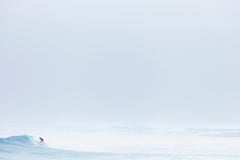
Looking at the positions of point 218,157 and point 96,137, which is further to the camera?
point 96,137

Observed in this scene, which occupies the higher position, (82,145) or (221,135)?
(221,135)

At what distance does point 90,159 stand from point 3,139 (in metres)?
3.57

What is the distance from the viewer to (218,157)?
18.0m

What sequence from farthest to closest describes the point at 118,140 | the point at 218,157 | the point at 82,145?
the point at 118,140, the point at 82,145, the point at 218,157

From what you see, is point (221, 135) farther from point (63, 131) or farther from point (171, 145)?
point (63, 131)

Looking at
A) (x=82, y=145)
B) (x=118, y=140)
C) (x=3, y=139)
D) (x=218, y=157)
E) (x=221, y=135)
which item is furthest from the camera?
(x=221, y=135)

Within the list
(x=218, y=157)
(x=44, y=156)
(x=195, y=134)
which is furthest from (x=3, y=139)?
(x=195, y=134)

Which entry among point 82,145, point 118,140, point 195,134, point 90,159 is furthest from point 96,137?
point 90,159

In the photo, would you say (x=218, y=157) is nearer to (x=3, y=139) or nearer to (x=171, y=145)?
(x=171, y=145)

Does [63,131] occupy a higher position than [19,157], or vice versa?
[63,131]

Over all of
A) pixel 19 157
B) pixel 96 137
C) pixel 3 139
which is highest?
pixel 96 137

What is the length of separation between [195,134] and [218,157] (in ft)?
27.1

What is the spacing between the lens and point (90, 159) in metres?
17.4

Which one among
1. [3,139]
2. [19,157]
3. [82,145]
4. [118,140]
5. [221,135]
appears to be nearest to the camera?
[19,157]
